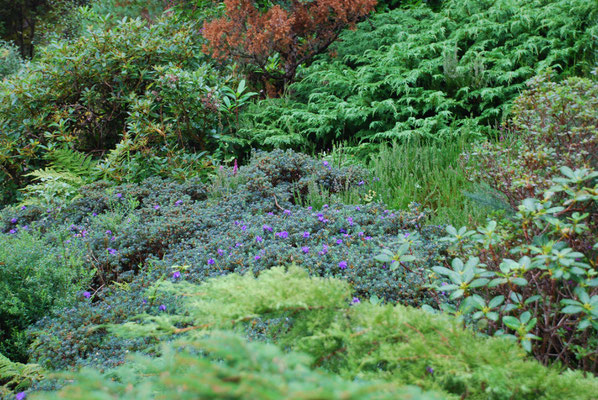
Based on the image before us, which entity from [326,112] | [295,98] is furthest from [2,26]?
[326,112]

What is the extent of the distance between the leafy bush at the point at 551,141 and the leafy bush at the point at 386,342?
964 millimetres

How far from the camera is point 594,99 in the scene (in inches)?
86.5

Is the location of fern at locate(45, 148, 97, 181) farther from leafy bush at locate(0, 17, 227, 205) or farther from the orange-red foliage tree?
the orange-red foliage tree

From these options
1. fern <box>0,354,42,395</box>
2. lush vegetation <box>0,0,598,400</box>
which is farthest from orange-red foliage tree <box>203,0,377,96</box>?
fern <box>0,354,42,395</box>

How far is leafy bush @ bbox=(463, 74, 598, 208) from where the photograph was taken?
2.09 meters

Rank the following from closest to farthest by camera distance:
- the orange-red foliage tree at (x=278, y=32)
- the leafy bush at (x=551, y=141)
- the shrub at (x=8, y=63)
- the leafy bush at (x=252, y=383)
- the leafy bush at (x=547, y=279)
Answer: the leafy bush at (x=252, y=383), the leafy bush at (x=547, y=279), the leafy bush at (x=551, y=141), the orange-red foliage tree at (x=278, y=32), the shrub at (x=8, y=63)

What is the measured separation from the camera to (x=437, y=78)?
5.45 meters

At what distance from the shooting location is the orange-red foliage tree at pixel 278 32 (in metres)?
5.90

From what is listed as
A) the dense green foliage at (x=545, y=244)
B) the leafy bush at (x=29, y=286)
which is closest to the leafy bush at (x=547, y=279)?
the dense green foliage at (x=545, y=244)

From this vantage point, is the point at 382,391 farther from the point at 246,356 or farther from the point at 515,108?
the point at 515,108

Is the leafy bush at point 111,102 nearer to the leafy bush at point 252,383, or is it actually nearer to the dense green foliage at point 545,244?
the dense green foliage at point 545,244

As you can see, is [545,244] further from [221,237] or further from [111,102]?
[111,102]

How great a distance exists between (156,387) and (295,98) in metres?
5.39

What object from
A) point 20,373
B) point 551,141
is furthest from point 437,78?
point 20,373
